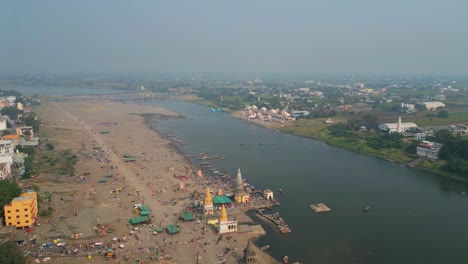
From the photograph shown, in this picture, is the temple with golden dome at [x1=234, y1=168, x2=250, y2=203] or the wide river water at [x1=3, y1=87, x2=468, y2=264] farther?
the temple with golden dome at [x1=234, y1=168, x2=250, y2=203]

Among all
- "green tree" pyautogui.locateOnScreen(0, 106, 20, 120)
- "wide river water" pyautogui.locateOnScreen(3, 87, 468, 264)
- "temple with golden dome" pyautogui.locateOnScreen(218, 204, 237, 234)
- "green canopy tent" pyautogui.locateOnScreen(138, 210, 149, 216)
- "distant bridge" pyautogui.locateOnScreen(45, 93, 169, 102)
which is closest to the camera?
"wide river water" pyautogui.locateOnScreen(3, 87, 468, 264)

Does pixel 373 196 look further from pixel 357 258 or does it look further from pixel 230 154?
pixel 230 154

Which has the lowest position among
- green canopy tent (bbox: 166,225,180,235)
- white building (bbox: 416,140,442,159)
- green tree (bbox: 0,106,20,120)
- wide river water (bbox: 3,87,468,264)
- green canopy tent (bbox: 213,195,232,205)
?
wide river water (bbox: 3,87,468,264)

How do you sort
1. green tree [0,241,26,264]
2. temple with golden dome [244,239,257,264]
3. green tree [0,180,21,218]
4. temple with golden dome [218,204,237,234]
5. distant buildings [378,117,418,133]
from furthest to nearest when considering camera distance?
1. distant buildings [378,117,418,133]
2. temple with golden dome [218,204,237,234]
3. green tree [0,180,21,218]
4. temple with golden dome [244,239,257,264]
5. green tree [0,241,26,264]

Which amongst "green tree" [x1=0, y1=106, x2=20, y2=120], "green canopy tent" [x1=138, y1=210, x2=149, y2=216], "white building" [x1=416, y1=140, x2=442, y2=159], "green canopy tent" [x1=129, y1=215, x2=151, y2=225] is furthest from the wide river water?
"green tree" [x1=0, y1=106, x2=20, y2=120]

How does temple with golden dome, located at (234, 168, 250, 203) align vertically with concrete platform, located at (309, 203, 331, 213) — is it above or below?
above

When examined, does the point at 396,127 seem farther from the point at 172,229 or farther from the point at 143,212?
the point at 172,229

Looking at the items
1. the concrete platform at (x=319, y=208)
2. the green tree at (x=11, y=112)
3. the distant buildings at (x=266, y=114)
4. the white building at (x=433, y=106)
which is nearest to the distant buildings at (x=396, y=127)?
the distant buildings at (x=266, y=114)

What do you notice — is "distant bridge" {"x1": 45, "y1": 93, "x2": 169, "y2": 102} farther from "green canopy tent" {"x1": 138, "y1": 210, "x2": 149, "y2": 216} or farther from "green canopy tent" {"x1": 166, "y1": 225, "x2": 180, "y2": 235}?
"green canopy tent" {"x1": 166, "y1": 225, "x2": 180, "y2": 235}
